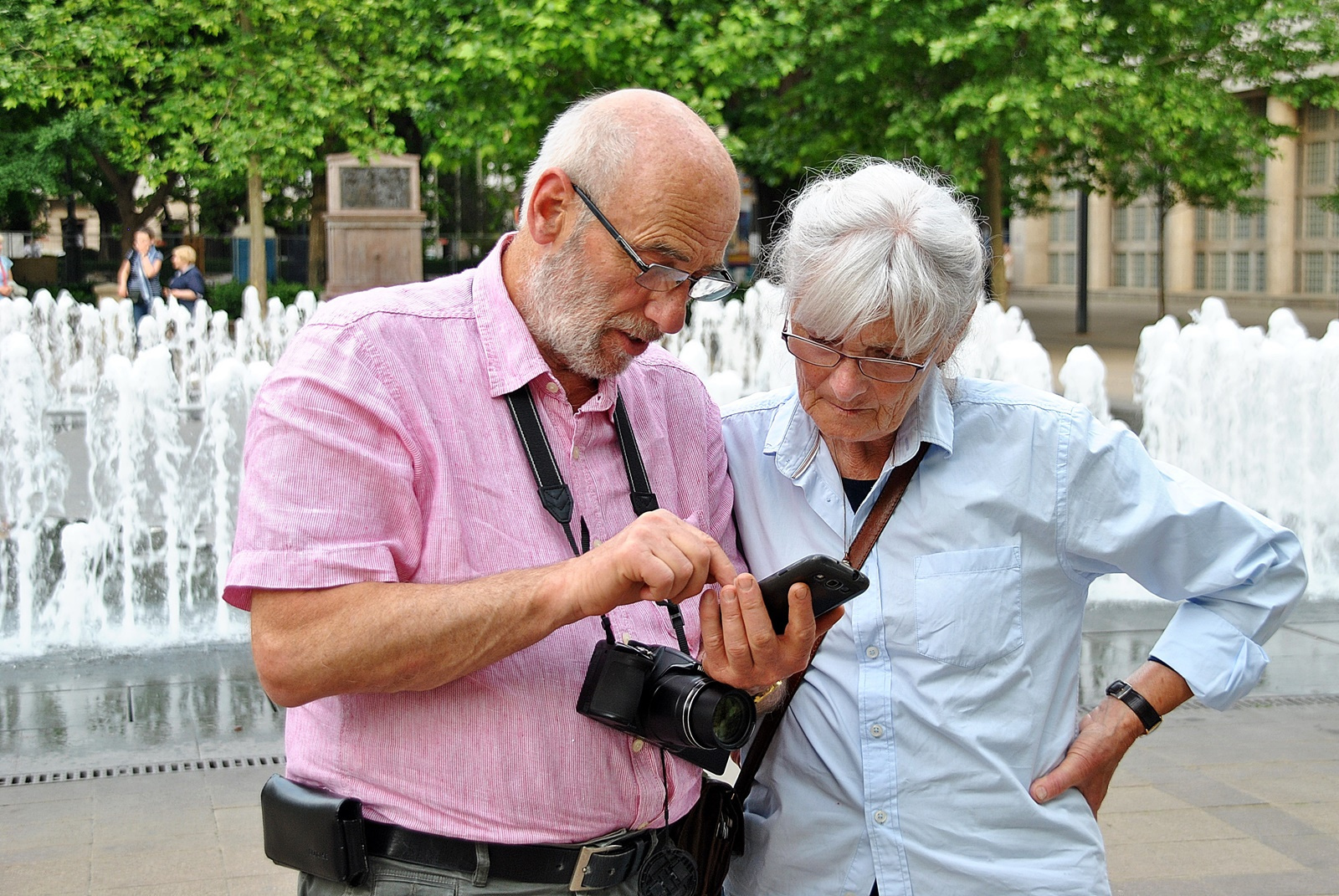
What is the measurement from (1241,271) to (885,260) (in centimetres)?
3712

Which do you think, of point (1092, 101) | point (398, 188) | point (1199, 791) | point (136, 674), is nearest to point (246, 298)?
point (398, 188)

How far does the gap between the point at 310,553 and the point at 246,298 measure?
19.1 meters

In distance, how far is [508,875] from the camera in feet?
6.40

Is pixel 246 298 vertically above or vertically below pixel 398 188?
below

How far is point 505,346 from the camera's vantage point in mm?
2016

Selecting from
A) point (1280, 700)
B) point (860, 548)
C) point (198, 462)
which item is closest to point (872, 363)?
point (860, 548)

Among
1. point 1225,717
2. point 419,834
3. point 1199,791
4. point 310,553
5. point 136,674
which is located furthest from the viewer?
point 136,674

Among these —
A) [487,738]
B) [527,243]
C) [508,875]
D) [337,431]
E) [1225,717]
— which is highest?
[527,243]

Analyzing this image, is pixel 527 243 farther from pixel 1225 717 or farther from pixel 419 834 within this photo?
pixel 1225 717

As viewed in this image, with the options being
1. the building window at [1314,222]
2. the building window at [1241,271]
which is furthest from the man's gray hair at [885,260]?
the building window at [1241,271]

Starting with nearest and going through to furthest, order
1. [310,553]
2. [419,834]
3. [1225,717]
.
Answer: [310,553] < [419,834] < [1225,717]

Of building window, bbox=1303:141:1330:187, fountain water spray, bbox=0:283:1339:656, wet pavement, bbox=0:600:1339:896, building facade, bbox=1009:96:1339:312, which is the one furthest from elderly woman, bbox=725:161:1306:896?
building window, bbox=1303:141:1330:187

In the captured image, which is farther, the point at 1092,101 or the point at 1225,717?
the point at 1092,101

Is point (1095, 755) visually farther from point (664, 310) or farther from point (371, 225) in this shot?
point (371, 225)
